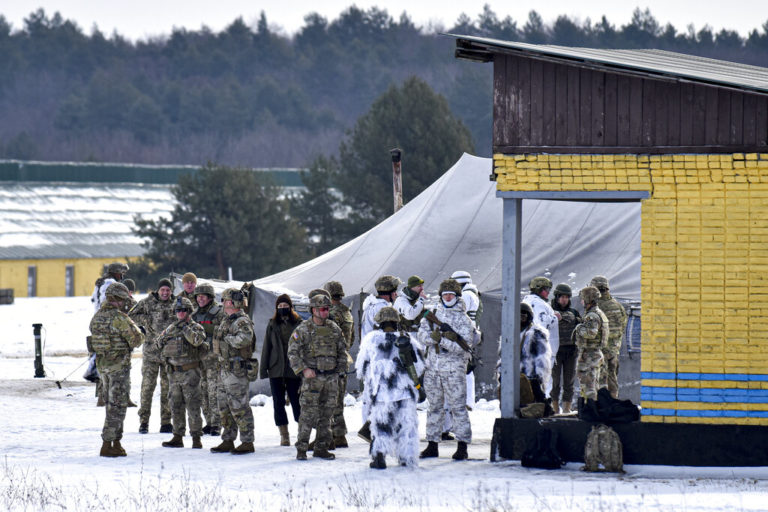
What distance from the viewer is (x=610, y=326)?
1566cm

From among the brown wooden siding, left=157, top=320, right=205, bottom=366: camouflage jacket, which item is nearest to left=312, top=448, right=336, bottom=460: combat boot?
left=157, top=320, right=205, bottom=366: camouflage jacket

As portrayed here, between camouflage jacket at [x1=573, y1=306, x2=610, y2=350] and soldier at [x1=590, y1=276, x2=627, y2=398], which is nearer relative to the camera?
camouflage jacket at [x1=573, y1=306, x2=610, y2=350]

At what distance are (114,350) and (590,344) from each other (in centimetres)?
545

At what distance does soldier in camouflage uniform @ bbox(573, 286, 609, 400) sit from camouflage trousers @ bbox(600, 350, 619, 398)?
2.26 ft

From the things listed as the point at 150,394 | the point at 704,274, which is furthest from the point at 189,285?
the point at 704,274

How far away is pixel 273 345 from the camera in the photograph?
521 inches

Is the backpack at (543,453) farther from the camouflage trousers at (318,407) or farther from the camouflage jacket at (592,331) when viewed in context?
the camouflage jacket at (592,331)

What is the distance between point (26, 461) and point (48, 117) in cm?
15877

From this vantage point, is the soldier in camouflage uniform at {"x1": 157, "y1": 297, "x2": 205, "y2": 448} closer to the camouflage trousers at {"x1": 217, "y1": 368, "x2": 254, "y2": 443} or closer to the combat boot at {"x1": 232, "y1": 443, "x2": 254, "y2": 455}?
the camouflage trousers at {"x1": 217, "y1": 368, "x2": 254, "y2": 443}

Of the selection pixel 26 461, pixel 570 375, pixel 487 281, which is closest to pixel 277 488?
pixel 26 461

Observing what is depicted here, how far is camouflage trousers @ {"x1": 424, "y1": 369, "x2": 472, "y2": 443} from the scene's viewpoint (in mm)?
12492

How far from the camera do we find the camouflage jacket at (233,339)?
41.7 ft

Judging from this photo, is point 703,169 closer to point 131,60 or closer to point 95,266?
point 95,266

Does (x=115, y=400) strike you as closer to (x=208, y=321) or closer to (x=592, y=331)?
(x=208, y=321)
